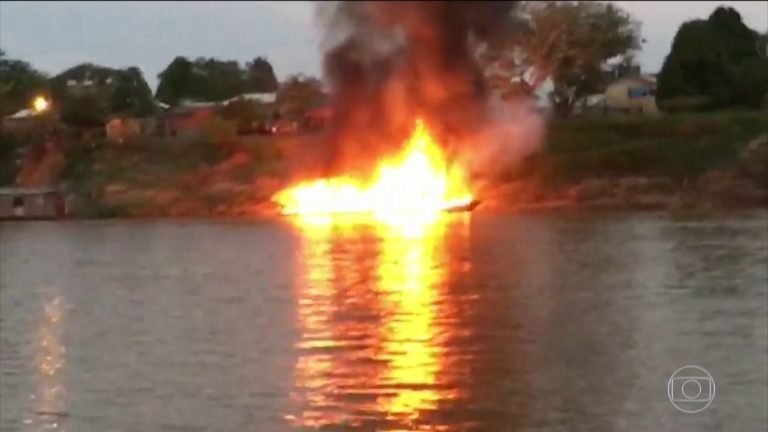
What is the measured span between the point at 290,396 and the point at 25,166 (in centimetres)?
3953

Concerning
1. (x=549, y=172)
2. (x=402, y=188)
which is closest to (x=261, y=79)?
(x=549, y=172)

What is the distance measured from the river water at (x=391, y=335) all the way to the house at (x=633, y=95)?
284 centimetres

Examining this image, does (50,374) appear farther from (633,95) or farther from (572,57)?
(572,57)

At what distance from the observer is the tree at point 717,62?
19875mm

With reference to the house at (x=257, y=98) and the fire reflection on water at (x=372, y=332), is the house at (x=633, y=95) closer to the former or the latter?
the fire reflection on water at (x=372, y=332)

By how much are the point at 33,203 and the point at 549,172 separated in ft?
55.8

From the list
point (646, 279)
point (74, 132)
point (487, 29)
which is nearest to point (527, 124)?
point (646, 279)

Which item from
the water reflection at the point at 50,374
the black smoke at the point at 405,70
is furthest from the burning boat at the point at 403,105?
the water reflection at the point at 50,374

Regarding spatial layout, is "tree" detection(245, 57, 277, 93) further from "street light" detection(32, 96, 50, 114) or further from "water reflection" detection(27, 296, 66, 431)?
"water reflection" detection(27, 296, 66, 431)

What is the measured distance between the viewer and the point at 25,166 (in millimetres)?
A: 51219

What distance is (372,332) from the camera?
57.5 feet

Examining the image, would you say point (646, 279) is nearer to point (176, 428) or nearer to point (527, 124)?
point (527, 124)
